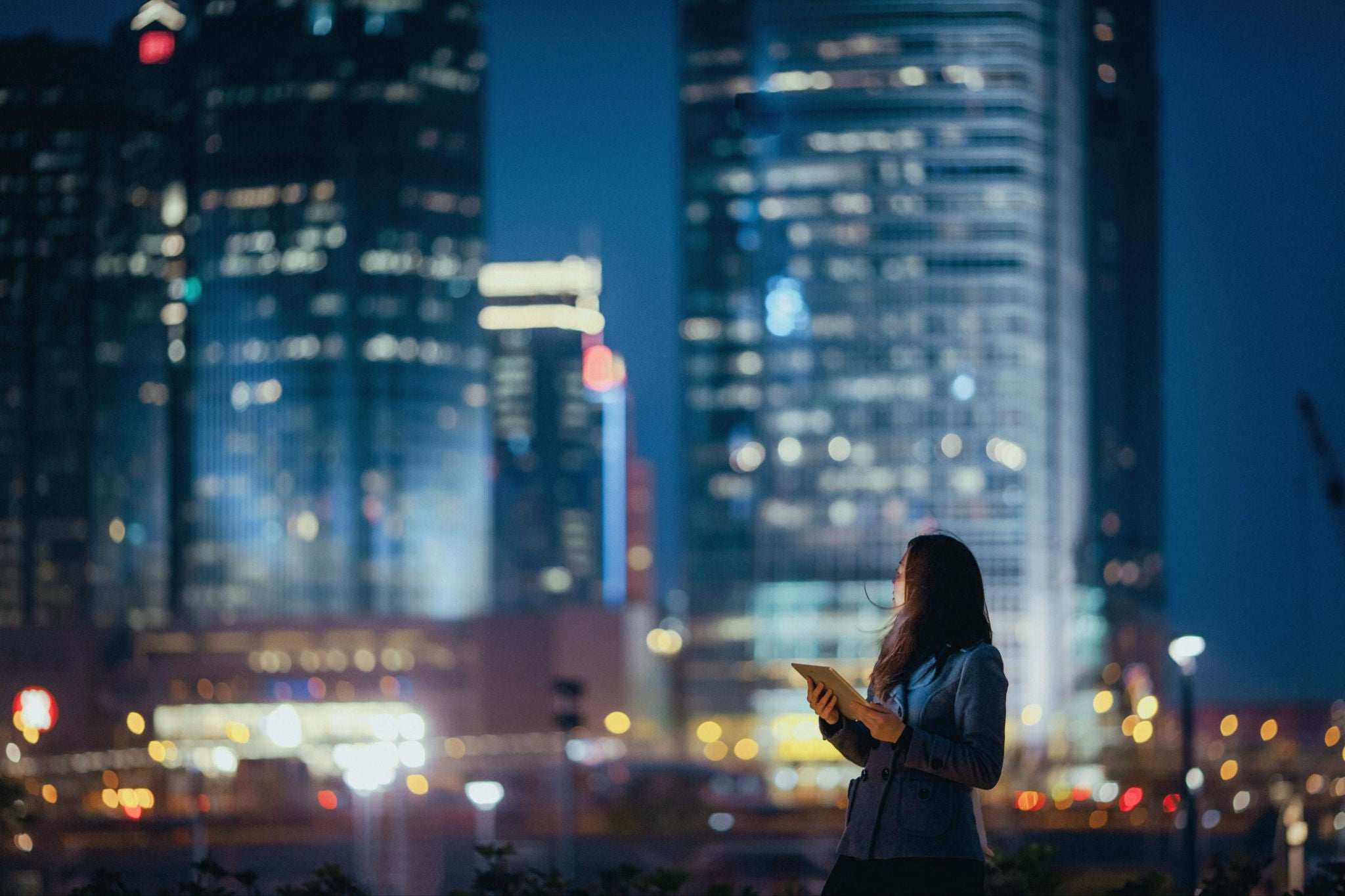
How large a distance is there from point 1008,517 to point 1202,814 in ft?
286

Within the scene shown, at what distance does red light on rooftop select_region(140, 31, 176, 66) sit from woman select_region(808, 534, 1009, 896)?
523ft

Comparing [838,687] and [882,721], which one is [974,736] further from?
[838,687]

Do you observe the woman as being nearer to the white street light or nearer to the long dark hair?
the long dark hair

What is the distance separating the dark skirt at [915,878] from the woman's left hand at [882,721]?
17.0 inches

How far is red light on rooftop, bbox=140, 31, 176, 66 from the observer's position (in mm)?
158250

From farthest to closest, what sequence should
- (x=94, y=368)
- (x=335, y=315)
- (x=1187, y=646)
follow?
1. (x=335, y=315)
2. (x=94, y=368)
3. (x=1187, y=646)

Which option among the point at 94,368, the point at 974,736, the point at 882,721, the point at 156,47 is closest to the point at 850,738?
the point at 882,721

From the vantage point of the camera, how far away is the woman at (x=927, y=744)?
6180 mm

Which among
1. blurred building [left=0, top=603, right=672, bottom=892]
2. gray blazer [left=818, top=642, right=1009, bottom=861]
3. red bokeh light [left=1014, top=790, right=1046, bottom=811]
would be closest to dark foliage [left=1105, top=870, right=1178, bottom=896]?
gray blazer [left=818, top=642, right=1009, bottom=861]

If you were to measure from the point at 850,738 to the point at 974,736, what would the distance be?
0.42 m

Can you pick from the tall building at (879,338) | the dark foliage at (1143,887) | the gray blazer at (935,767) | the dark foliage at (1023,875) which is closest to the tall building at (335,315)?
the tall building at (879,338)

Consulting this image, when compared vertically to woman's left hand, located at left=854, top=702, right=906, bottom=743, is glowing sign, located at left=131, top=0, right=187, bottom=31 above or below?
above

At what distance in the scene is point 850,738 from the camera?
6227 millimetres

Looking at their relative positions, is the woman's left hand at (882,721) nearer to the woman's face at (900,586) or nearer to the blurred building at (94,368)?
the woman's face at (900,586)
